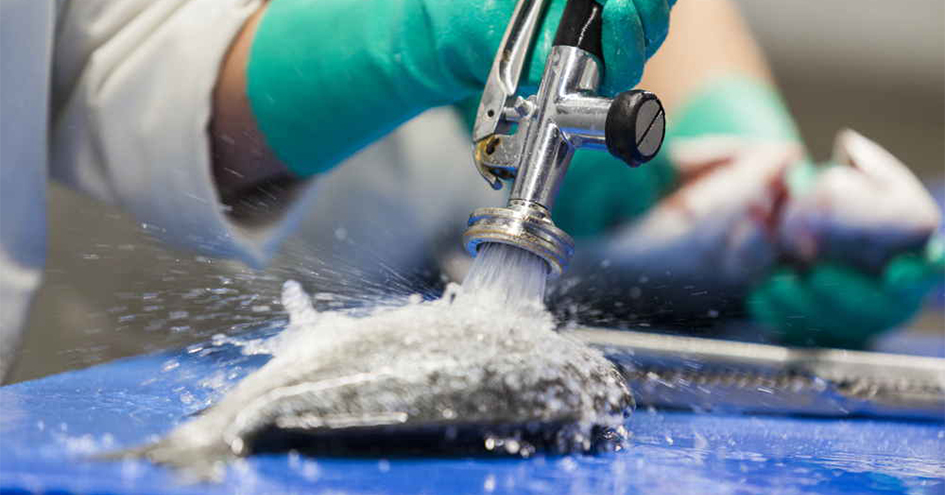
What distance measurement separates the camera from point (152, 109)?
1311 millimetres

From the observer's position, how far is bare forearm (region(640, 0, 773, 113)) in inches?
84.0

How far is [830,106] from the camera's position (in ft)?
9.85

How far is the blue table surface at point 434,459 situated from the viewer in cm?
50

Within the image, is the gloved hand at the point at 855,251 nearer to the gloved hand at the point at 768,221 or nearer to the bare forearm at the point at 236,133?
the gloved hand at the point at 768,221

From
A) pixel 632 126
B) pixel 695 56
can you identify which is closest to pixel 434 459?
pixel 632 126

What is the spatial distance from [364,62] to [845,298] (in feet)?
4.06

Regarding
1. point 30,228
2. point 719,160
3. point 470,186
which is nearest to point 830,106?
point 719,160

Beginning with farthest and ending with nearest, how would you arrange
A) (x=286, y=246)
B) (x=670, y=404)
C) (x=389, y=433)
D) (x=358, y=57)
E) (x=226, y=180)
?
(x=286, y=246), (x=226, y=180), (x=358, y=57), (x=670, y=404), (x=389, y=433)

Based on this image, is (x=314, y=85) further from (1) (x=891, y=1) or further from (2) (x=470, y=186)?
(1) (x=891, y=1)

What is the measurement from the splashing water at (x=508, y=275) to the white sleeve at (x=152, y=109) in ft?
2.13

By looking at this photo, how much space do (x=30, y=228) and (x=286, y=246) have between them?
0.46m

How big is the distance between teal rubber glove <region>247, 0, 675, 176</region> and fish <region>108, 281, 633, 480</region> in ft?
1.18

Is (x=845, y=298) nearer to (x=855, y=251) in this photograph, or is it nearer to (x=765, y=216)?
(x=855, y=251)

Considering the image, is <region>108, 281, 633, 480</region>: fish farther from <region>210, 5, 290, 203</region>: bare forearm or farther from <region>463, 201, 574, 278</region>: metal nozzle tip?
<region>210, 5, 290, 203</region>: bare forearm
